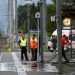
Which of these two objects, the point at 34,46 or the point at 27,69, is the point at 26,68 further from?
the point at 34,46

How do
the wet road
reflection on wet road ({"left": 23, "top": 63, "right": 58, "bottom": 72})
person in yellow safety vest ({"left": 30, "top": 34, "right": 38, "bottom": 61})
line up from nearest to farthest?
1. the wet road
2. reflection on wet road ({"left": 23, "top": 63, "right": 58, "bottom": 72})
3. person in yellow safety vest ({"left": 30, "top": 34, "right": 38, "bottom": 61})

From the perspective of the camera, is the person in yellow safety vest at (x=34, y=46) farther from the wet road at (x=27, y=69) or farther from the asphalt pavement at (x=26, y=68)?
the wet road at (x=27, y=69)

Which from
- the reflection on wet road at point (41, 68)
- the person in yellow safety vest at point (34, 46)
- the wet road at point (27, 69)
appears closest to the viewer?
the wet road at point (27, 69)

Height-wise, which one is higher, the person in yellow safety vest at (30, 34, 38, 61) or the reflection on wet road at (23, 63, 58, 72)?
the person in yellow safety vest at (30, 34, 38, 61)

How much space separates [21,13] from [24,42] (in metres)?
86.0

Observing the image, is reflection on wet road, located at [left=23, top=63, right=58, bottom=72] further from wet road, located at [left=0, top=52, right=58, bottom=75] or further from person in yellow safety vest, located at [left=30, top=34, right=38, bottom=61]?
person in yellow safety vest, located at [left=30, top=34, right=38, bottom=61]

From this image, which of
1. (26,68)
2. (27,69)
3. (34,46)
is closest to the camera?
(27,69)

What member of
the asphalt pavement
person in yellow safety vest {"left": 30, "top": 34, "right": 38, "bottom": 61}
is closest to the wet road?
the asphalt pavement

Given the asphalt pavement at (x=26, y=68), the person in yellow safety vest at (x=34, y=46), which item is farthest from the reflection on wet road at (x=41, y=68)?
the person in yellow safety vest at (x=34, y=46)

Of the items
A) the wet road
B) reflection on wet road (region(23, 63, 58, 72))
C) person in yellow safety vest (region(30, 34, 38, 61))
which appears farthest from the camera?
person in yellow safety vest (region(30, 34, 38, 61))

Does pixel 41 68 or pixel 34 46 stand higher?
pixel 34 46

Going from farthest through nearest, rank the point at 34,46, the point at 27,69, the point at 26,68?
the point at 34,46 < the point at 26,68 < the point at 27,69

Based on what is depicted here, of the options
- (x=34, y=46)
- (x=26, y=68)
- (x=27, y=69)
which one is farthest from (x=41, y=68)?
(x=34, y=46)

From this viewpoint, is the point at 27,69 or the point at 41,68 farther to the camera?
the point at 41,68
